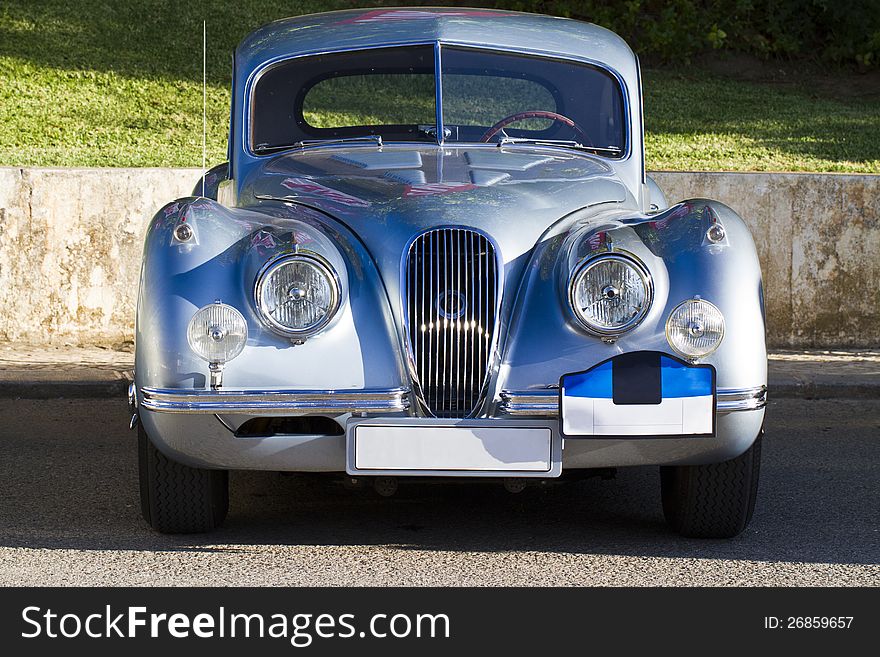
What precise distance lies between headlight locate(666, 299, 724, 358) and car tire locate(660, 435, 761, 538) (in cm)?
43

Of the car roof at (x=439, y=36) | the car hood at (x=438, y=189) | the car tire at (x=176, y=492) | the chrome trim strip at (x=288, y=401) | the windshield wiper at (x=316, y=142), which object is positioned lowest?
the car tire at (x=176, y=492)

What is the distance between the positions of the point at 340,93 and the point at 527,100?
792 mm

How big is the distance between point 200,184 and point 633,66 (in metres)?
2.06

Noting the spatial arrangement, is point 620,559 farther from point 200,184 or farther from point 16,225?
point 16,225

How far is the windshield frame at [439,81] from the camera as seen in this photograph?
5.08 metres

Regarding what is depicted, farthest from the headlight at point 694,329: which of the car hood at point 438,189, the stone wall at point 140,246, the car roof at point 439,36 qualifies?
the stone wall at point 140,246

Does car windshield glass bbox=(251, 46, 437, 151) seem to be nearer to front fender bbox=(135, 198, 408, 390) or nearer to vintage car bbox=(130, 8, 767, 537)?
A: vintage car bbox=(130, 8, 767, 537)

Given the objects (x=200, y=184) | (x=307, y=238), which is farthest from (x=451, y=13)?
(x=307, y=238)

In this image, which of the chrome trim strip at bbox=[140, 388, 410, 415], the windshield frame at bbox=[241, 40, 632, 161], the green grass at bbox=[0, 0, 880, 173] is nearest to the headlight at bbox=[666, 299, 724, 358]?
the chrome trim strip at bbox=[140, 388, 410, 415]

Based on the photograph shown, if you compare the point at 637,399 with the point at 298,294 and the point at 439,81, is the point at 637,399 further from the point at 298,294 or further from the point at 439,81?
the point at 439,81

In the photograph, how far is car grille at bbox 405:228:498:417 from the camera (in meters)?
3.87

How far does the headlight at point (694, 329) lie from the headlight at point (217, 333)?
4.12ft

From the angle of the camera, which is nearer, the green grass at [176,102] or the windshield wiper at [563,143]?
the windshield wiper at [563,143]

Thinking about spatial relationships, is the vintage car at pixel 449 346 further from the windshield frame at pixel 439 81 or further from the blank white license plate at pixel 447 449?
the windshield frame at pixel 439 81
